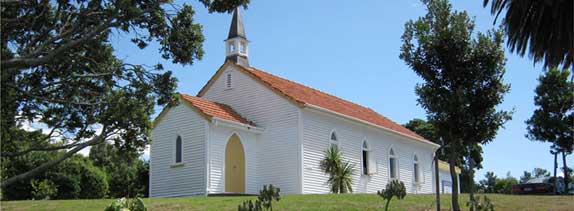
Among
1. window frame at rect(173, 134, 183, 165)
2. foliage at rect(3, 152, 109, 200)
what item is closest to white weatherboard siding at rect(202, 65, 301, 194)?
window frame at rect(173, 134, 183, 165)

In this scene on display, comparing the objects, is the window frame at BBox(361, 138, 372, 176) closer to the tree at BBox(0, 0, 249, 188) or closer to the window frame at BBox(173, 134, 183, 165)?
the window frame at BBox(173, 134, 183, 165)

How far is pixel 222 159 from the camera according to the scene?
1106 inches

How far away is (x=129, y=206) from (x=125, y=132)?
7.72 metres

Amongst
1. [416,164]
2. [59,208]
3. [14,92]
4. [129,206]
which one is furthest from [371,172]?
[129,206]

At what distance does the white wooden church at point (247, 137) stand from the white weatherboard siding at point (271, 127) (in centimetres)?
5

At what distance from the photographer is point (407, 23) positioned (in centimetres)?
1525

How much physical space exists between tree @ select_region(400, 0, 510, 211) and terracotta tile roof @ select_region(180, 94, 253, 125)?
14.4 m

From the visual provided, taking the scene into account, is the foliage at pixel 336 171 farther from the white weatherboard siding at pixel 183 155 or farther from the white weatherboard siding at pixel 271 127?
the white weatherboard siding at pixel 183 155

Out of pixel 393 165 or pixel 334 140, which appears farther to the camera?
pixel 393 165

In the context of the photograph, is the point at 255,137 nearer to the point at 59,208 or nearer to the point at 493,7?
the point at 59,208

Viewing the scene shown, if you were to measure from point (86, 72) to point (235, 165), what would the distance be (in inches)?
585

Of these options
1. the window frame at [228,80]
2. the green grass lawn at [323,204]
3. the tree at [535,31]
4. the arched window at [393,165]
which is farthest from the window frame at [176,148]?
the tree at [535,31]

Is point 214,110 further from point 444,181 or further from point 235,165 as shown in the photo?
point 444,181

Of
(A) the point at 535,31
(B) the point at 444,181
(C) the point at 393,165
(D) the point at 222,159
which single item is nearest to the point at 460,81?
(A) the point at 535,31
